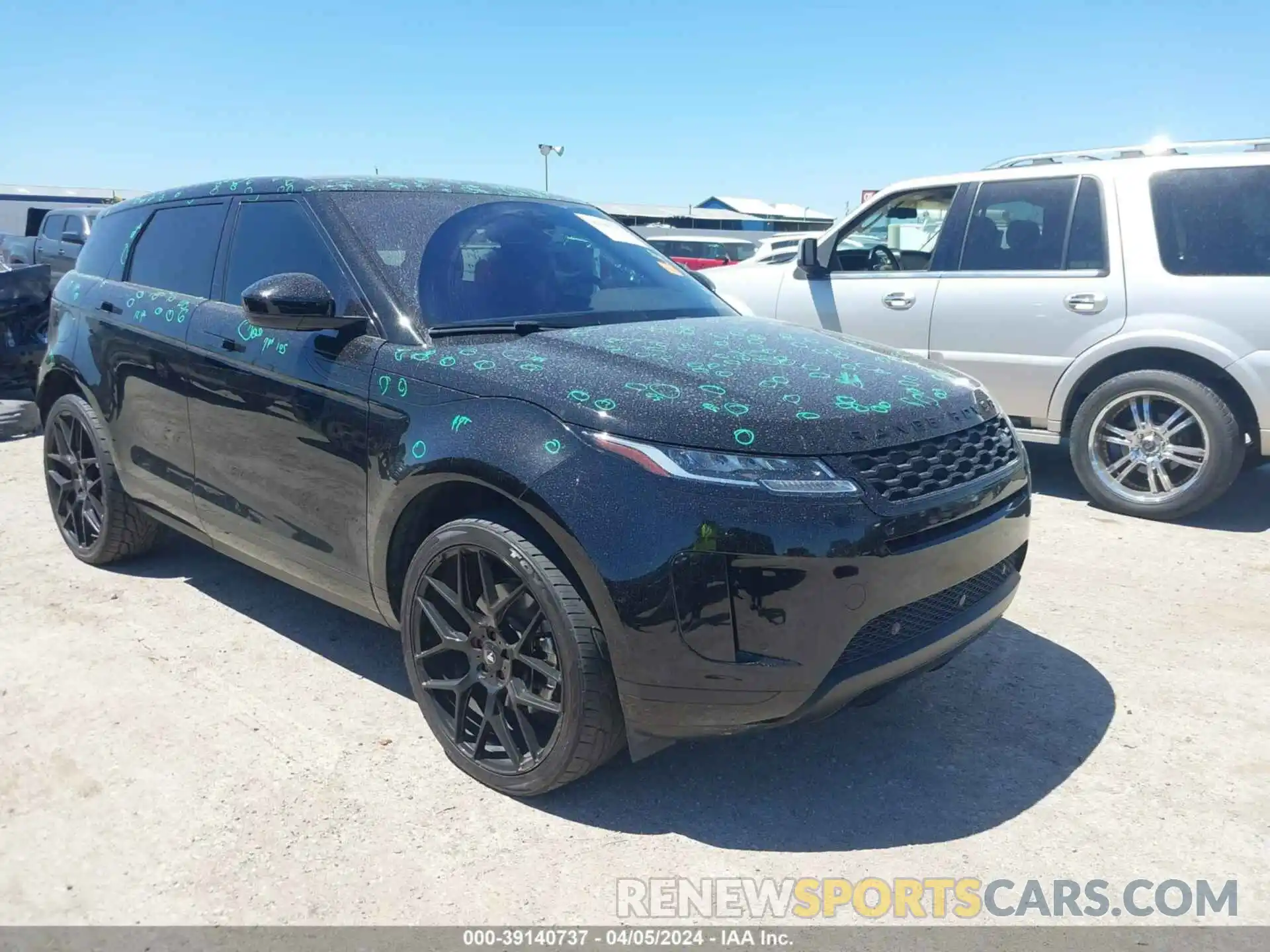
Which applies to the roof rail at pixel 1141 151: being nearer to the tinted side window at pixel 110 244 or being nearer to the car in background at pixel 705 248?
the tinted side window at pixel 110 244

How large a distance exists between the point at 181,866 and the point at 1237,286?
5.47 m

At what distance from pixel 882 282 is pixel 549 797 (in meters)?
4.79

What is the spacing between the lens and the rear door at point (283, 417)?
3.17 m

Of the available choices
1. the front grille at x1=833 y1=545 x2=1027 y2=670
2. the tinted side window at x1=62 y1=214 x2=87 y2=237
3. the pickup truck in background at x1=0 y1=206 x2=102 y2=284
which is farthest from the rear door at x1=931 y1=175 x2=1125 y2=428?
the tinted side window at x1=62 y1=214 x2=87 y2=237

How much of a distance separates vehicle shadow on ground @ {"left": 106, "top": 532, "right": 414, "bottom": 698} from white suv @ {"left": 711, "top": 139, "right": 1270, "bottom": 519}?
13.3 feet

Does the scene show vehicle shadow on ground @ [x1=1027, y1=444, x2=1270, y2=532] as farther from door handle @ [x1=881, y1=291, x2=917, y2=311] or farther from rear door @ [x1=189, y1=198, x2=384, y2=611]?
rear door @ [x1=189, y1=198, x2=384, y2=611]

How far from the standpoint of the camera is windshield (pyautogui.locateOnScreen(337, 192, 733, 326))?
10.7 ft

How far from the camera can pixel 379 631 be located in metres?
4.09

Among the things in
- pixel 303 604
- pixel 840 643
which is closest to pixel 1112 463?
pixel 840 643

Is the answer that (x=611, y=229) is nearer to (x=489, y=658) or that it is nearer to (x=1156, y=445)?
(x=489, y=658)

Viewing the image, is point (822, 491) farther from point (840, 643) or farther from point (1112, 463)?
point (1112, 463)

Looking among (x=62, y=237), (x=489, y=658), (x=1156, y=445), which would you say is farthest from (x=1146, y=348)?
(x=62, y=237)

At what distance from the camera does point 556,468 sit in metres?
2.55
